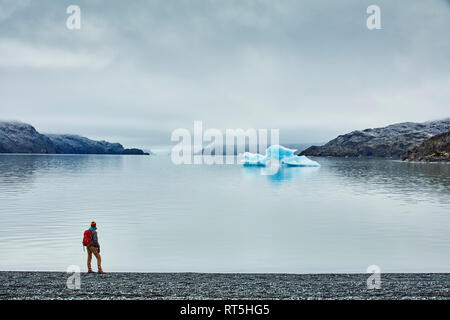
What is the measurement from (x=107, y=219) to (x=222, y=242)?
11.1m

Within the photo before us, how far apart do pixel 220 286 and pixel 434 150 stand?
6752 inches

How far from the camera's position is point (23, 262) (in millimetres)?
17203

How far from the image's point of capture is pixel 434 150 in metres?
164

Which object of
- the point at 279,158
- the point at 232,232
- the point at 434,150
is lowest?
the point at 232,232

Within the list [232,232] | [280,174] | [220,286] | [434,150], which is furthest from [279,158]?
[220,286]

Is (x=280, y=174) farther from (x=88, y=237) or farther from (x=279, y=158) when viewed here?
(x=88, y=237)

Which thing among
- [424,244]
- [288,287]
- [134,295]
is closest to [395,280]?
[288,287]

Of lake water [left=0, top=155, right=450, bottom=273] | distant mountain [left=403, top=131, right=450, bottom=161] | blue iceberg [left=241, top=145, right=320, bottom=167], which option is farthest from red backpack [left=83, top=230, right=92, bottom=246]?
distant mountain [left=403, top=131, right=450, bottom=161]

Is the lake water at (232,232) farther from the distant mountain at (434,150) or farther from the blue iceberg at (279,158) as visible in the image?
the distant mountain at (434,150)

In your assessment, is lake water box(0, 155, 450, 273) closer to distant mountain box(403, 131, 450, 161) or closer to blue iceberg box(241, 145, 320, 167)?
blue iceberg box(241, 145, 320, 167)

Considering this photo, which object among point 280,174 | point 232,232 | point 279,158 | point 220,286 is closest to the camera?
point 220,286

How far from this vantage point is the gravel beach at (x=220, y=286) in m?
11.3

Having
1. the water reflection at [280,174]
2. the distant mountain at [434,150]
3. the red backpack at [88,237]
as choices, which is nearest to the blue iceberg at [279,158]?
the water reflection at [280,174]

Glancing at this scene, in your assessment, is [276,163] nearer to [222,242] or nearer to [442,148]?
[442,148]
